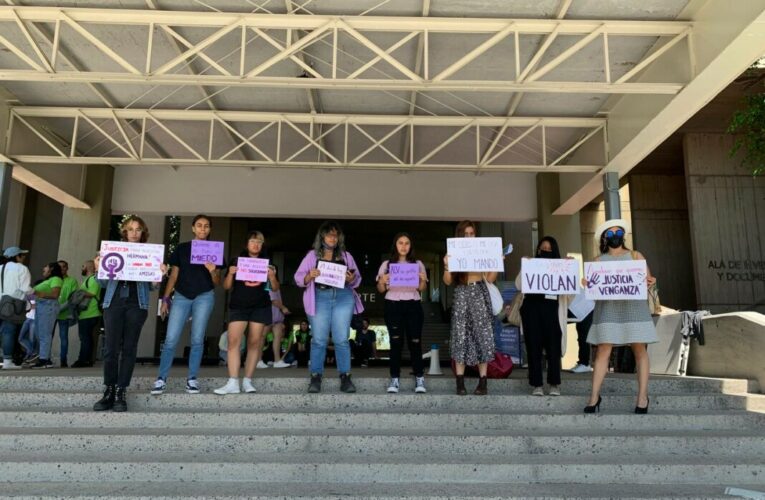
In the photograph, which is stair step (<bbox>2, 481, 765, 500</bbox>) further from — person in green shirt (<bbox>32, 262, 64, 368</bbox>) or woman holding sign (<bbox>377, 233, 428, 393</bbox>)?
person in green shirt (<bbox>32, 262, 64, 368</bbox>)

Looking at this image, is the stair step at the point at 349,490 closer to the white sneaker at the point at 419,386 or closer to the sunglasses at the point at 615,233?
the white sneaker at the point at 419,386

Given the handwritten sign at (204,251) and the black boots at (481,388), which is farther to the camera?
the handwritten sign at (204,251)

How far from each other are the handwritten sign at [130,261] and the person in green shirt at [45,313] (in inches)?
147

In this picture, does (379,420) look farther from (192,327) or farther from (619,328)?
(619,328)

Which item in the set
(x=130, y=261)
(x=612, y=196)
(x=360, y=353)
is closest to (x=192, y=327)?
(x=130, y=261)

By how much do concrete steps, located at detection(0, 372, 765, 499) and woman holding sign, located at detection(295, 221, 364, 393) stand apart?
305mm

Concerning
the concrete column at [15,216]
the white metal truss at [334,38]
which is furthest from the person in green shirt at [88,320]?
the concrete column at [15,216]


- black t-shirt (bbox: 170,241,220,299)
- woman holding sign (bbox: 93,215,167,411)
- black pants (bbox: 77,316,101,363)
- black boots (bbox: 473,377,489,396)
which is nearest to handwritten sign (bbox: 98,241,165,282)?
woman holding sign (bbox: 93,215,167,411)

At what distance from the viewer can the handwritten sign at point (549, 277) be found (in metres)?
4.86

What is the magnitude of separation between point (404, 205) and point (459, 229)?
22.1ft

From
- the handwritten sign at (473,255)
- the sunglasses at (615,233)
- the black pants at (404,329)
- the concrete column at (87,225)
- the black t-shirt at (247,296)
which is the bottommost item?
the black pants at (404,329)

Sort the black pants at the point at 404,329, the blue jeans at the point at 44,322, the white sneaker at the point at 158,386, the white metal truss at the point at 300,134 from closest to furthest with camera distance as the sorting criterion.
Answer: the white sneaker at the point at 158,386, the black pants at the point at 404,329, the blue jeans at the point at 44,322, the white metal truss at the point at 300,134

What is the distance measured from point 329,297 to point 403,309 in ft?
2.31

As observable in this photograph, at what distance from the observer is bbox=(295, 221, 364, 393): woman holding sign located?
4926mm
